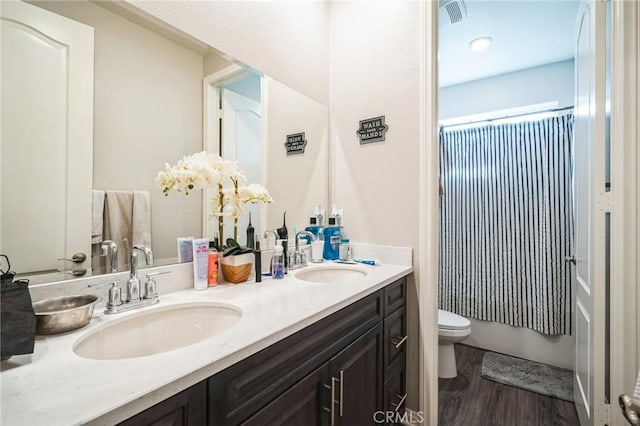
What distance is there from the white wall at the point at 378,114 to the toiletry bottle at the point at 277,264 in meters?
0.59

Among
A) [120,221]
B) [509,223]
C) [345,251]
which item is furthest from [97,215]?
[509,223]

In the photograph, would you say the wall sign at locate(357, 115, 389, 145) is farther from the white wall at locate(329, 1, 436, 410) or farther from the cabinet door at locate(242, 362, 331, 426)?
the cabinet door at locate(242, 362, 331, 426)

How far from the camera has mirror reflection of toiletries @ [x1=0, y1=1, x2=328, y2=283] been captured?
736 millimetres

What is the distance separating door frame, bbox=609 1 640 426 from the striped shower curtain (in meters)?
1.23

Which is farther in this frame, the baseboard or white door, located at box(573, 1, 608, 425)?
the baseboard

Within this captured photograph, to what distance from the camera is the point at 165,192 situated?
1021 millimetres

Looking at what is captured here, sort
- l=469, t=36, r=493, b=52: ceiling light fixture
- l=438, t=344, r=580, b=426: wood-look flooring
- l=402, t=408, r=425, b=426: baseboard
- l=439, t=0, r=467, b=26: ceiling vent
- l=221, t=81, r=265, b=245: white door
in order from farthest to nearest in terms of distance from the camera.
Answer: l=469, t=36, r=493, b=52: ceiling light fixture < l=439, t=0, r=467, b=26: ceiling vent < l=438, t=344, r=580, b=426: wood-look flooring < l=402, t=408, r=425, b=426: baseboard < l=221, t=81, r=265, b=245: white door

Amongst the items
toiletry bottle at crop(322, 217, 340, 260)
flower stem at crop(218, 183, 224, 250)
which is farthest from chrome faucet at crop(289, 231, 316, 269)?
flower stem at crop(218, 183, 224, 250)

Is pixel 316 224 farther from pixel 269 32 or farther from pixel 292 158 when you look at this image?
pixel 269 32

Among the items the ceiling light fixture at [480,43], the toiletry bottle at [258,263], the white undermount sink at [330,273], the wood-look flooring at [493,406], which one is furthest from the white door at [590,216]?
the toiletry bottle at [258,263]

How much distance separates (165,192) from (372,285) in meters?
0.84

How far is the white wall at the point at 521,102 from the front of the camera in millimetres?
2242

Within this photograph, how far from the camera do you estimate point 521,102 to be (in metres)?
2.49

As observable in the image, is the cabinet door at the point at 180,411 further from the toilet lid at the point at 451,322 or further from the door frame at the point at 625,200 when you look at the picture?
the toilet lid at the point at 451,322
